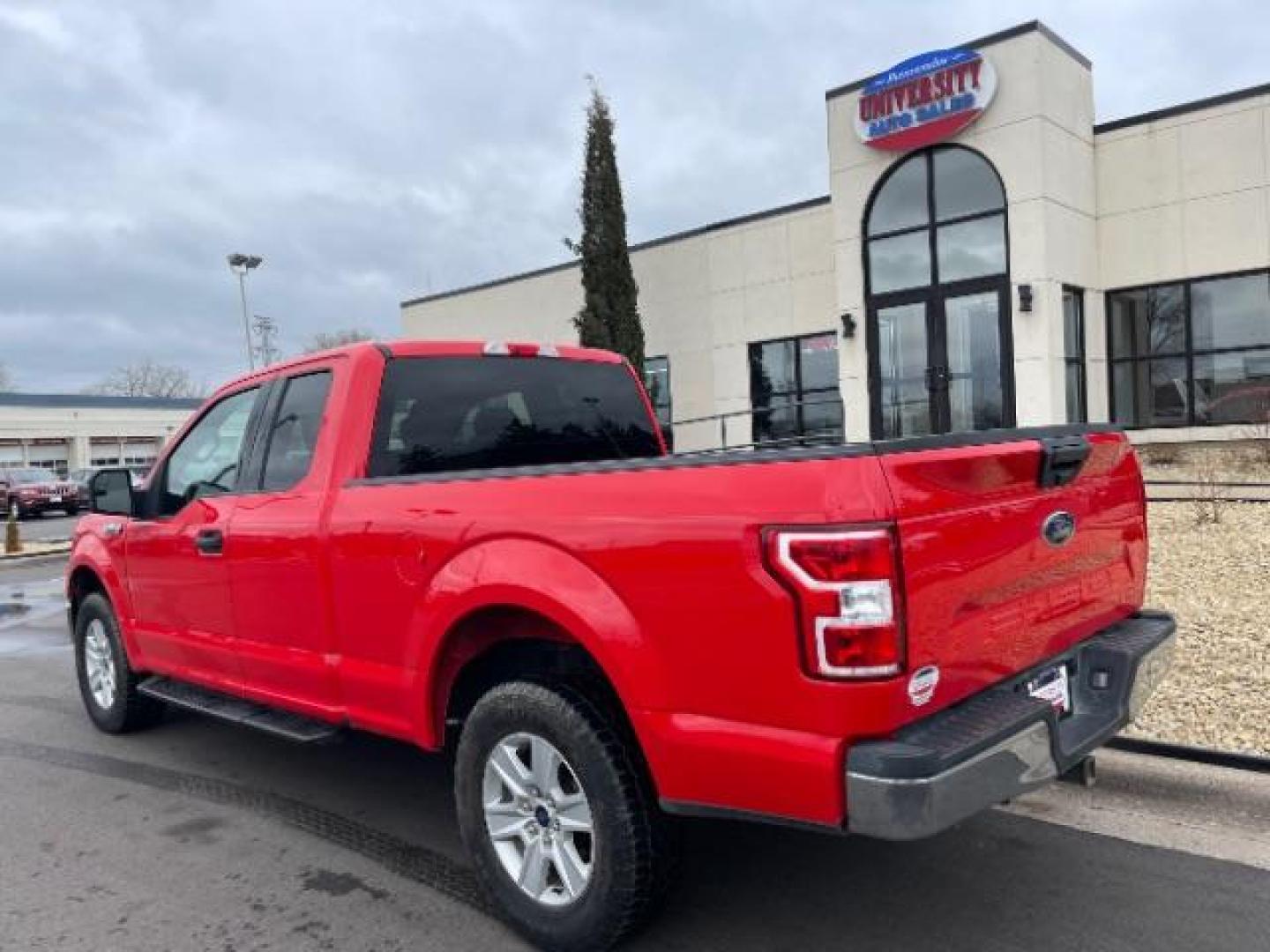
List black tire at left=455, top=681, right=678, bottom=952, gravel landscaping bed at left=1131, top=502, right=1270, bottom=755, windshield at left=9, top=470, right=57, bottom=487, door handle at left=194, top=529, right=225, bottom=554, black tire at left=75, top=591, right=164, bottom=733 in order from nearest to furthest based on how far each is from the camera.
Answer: black tire at left=455, top=681, right=678, bottom=952
door handle at left=194, top=529, right=225, bottom=554
gravel landscaping bed at left=1131, top=502, right=1270, bottom=755
black tire at left=75, top=591, right=164, bottom=733
windshield at left=9, top=470, right=57, bottom=487

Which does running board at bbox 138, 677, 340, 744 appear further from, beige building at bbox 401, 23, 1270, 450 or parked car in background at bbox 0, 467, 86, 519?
parked car in background at bbox 0, 467, 86, 519

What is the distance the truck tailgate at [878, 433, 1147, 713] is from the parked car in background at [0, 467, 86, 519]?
31.4m

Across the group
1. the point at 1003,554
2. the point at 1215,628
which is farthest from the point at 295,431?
the point at 1215,628

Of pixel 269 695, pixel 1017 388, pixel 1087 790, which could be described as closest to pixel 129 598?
pixel 269 695

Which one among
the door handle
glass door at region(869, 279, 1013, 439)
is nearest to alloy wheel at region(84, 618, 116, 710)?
the door handle

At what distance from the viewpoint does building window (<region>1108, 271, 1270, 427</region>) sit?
1444cm

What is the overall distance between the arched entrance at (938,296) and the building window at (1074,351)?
1.01 metres

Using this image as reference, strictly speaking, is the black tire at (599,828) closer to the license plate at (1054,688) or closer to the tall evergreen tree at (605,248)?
the license plate at (1054,688)

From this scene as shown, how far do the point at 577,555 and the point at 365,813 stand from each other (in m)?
2.10

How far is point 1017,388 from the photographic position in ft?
47.5

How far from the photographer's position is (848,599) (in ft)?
7.86

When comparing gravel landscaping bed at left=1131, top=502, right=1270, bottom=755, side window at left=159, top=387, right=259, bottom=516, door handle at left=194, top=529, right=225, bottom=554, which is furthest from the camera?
side window at left=159, top=387, right=259, bottom=516

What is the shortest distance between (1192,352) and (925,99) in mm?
5363

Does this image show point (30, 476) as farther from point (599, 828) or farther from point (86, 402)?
point (599, 828)
